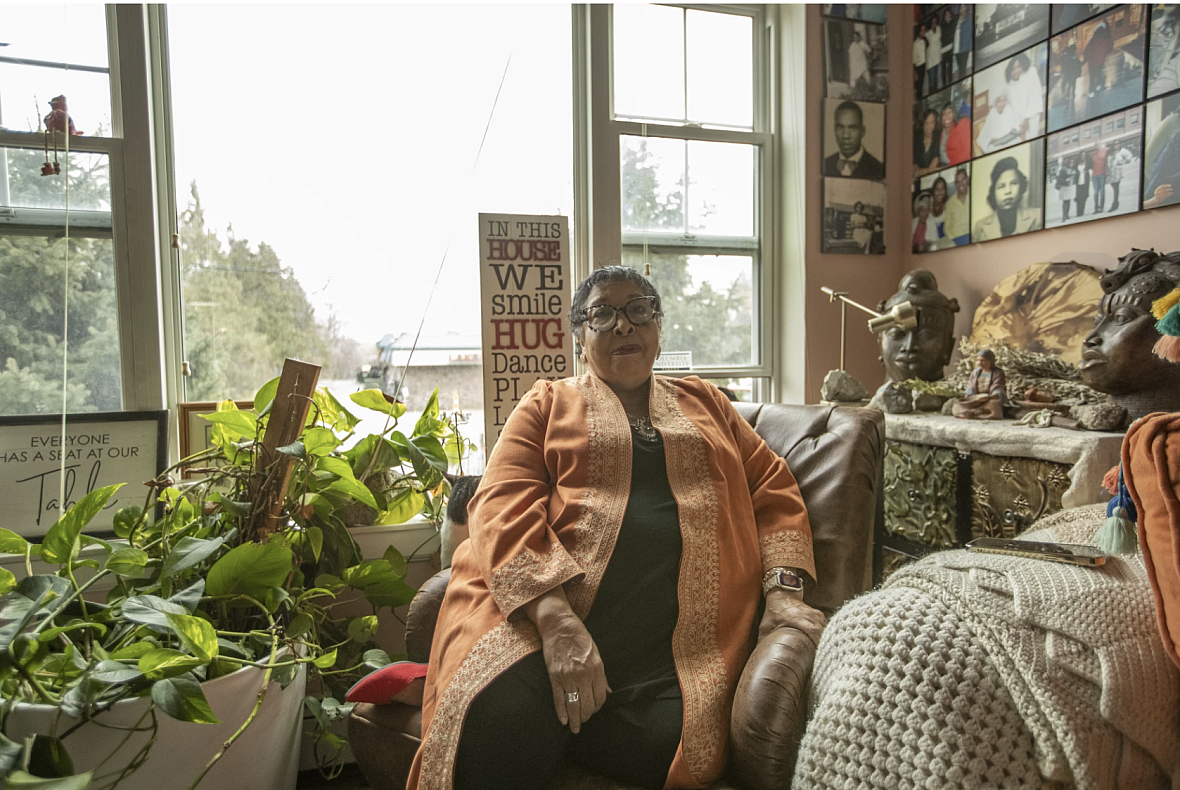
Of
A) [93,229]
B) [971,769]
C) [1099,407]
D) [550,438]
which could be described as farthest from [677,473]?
[93,229]

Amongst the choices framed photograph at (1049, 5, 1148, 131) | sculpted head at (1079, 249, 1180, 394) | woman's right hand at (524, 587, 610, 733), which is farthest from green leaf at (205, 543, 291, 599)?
framed photograph at (1049, 5, 1148, 131)

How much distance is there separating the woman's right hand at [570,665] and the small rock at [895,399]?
134 cm

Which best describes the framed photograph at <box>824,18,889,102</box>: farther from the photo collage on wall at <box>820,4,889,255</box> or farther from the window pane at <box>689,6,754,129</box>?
the window pane at <box>689,6,754,129</box>

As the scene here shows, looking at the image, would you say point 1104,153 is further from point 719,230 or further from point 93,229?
point 93,229

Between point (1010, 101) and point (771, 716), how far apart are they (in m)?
2.16

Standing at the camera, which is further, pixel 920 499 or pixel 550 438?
pixel 920 499

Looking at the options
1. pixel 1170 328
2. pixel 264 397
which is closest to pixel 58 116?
pixel 264 397

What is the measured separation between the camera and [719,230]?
8.60 feet

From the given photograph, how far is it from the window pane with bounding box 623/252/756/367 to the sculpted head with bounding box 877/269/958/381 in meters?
0.64

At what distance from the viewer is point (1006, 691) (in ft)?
2.52

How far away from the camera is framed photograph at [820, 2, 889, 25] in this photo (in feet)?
8.12

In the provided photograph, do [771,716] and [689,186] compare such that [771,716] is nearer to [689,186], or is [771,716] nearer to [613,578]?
[613,578]

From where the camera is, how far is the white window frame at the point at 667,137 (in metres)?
2.41

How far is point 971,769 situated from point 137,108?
2452 mm
